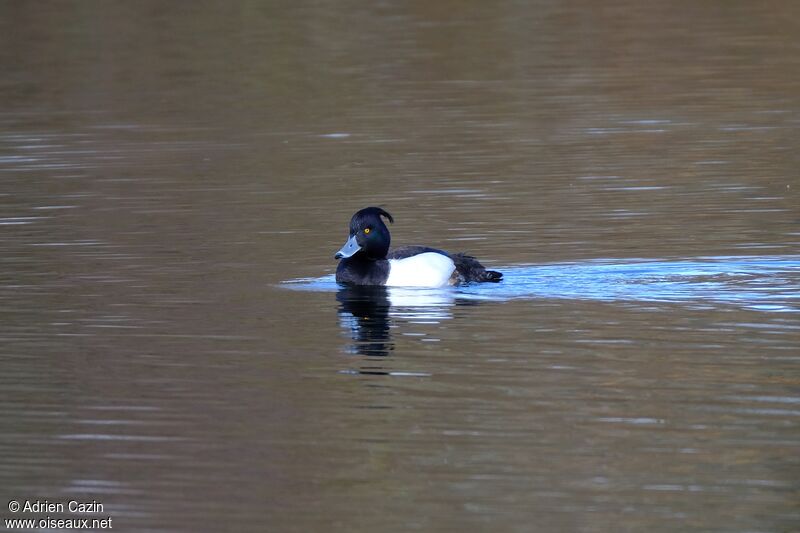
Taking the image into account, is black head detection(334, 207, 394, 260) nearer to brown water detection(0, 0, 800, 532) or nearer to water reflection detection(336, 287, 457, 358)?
water reflection detection(336, 287, 457, 358)

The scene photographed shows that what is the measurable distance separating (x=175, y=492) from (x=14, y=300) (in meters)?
5.93

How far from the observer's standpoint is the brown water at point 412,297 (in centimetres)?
865

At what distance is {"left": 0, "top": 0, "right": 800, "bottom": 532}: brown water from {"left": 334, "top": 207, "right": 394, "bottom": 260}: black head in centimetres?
60

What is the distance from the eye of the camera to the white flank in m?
14.2

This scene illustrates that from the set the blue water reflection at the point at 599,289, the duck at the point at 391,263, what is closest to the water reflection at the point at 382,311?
the blue water reflection at the point at 599,289

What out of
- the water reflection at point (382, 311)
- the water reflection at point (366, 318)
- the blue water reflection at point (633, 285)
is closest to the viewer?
the water reflection at point (366, 318)

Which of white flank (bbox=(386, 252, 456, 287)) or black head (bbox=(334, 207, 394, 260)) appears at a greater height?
black head (bbox=(334, 207, 394, 260))

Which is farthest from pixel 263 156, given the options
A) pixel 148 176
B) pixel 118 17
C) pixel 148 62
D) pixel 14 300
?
pixel 118 17

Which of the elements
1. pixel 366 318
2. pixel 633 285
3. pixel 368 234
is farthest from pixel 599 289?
pixel 368 234

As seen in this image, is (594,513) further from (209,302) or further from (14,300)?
(14,300)
